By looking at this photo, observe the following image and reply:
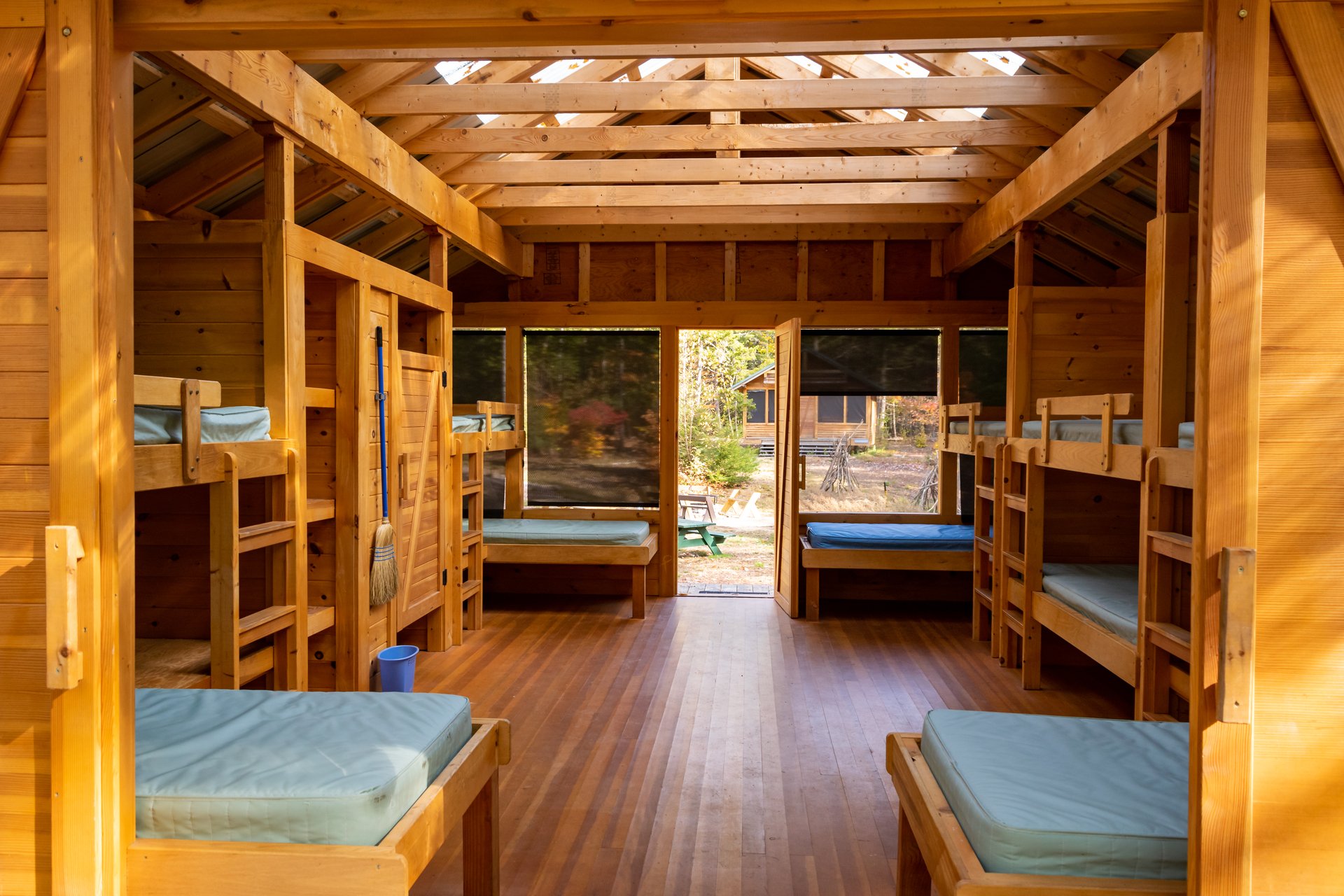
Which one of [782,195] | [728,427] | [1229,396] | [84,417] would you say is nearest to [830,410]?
[728,427]

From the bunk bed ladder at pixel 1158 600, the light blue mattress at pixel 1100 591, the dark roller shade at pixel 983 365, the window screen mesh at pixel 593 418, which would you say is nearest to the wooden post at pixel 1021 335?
the light blue mattress at pixel 1100 591

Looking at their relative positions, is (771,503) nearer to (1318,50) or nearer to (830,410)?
(830,410)

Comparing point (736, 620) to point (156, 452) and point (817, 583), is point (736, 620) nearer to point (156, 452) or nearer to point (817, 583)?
point (817, 583)

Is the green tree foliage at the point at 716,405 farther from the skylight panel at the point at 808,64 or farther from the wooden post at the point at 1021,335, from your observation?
the wooden post at the point at 1021,335

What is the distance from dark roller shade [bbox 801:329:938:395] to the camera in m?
7.23

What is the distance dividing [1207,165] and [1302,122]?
0.18 m

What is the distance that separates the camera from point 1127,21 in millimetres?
1781

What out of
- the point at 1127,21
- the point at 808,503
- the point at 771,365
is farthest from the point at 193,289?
the point at 771,365

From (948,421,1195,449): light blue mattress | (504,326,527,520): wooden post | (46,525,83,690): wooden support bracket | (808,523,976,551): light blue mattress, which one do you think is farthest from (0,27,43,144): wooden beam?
(504,326,527,520): wooden post

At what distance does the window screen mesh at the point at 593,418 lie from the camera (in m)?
7.41

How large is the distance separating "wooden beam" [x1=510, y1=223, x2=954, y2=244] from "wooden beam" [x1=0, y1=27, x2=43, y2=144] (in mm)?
5508

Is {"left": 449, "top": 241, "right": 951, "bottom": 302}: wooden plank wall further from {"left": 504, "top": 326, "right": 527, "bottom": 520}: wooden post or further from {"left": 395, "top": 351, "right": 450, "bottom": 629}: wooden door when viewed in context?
{"left": 395, "top": 351, "right": 450, "bottom": 629}: wooden door

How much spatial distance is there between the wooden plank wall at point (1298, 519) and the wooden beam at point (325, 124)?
3.17 meters

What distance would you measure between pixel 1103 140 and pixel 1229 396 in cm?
281
